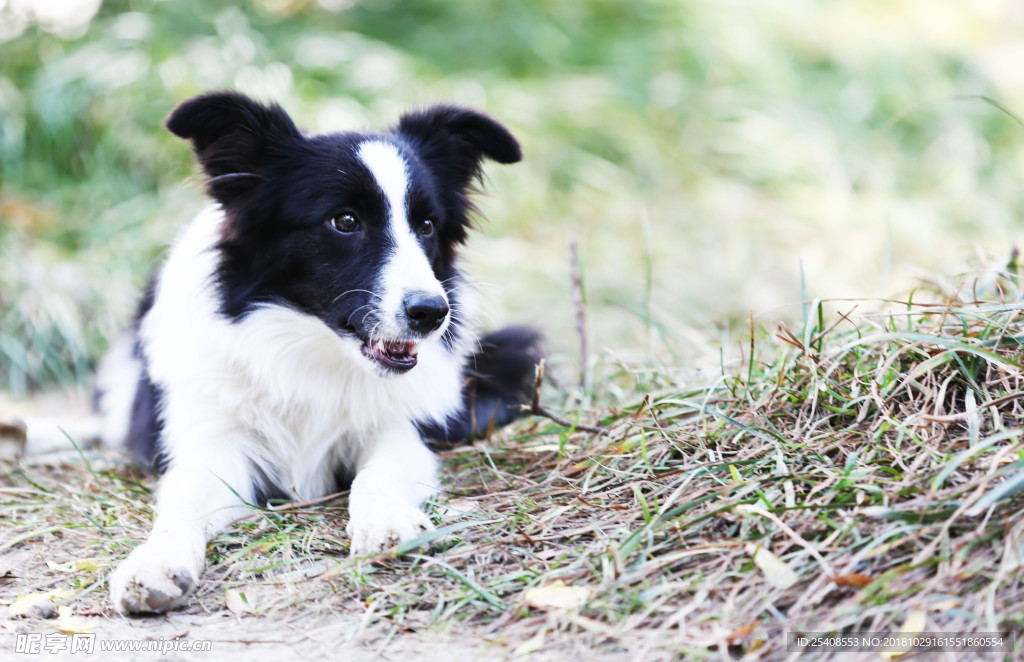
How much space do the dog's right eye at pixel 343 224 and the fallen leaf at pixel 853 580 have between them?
174cm

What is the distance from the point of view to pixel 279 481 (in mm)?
2969

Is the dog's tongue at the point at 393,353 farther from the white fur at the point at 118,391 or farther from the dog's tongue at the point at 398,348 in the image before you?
the white fur at the point at 118,391

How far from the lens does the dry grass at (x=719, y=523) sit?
188cm

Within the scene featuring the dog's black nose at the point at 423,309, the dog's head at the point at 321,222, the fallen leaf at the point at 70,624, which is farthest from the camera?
the dog's head at the point at 321,222

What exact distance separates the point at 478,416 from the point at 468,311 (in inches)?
24.7

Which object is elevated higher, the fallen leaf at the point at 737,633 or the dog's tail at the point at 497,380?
the fallen leaf at the point at 737,633

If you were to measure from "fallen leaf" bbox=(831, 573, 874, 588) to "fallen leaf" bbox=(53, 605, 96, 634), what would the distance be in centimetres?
172

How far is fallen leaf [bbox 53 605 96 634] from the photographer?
81.4 inches

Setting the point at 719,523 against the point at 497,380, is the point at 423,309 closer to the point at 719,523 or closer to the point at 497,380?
the point at 719,523

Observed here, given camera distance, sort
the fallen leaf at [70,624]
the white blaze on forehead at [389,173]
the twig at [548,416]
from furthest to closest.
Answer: the twig at [548,416] < the white blaze on forehead at [389,173] < the fallen leaf at [70,624]

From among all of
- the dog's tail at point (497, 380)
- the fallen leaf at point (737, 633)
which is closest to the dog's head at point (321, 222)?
the dog's tail at point (497, 380)

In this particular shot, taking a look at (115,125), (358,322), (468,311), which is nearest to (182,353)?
(358,322)

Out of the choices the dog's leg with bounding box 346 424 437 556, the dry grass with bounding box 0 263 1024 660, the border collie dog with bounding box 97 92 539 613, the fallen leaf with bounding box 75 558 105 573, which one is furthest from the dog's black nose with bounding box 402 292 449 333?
the fallen leaf with bounding box 75 558 105 573

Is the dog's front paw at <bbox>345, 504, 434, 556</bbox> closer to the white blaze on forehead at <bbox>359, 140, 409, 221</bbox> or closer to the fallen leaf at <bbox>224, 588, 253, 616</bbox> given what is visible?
the fallen leaf at <bbox>224, 588, 253, 616</bbox>
